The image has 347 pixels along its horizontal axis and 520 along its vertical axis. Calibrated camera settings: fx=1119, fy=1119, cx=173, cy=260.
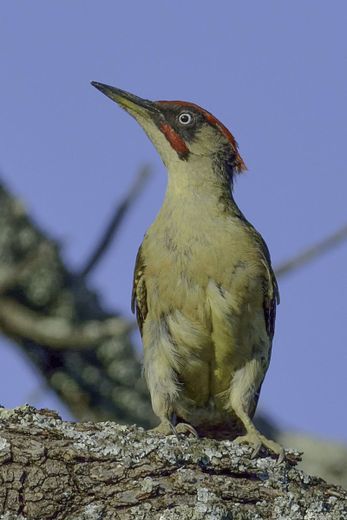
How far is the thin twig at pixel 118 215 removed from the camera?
862 cm

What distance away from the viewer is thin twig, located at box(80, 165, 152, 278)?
8625mm

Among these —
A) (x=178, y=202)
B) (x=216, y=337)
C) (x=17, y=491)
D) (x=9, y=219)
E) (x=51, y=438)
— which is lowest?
(x=17, y=491)

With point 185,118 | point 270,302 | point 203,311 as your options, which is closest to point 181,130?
point 185,118

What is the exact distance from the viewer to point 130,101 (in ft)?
30.1

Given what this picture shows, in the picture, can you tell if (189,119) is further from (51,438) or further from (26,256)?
(51,438)

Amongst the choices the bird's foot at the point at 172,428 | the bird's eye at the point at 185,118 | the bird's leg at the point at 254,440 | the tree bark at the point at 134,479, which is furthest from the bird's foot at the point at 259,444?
the bird's eye at the point at 185,118

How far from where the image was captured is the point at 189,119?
30.3 feet

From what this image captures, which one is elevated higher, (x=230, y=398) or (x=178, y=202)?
(x=178, y=202)

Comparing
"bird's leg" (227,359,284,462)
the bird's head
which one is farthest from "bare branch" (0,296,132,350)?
the bird's head

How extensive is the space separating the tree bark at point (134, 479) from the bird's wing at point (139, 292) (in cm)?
258

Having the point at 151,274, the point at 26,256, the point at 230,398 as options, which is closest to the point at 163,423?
the point at 230,398

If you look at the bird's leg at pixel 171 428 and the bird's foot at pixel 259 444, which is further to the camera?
the bird's leg at pixel 171 428

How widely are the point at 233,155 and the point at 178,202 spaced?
3.20 feet

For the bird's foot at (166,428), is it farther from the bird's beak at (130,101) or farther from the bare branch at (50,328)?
the bird's beak at (130,101)
